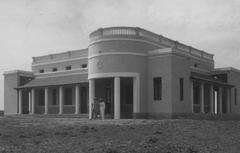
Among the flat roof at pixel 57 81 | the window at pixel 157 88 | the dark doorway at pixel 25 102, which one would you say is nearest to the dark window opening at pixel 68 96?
the flat roof at pixel 57 81

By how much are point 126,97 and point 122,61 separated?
414 cm

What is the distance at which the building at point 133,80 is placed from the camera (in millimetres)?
25734

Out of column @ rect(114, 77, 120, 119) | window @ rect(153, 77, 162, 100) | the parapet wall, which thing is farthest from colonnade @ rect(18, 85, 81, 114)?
window @ rect(153, 77, 162, 100)

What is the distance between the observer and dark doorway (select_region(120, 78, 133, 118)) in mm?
27594

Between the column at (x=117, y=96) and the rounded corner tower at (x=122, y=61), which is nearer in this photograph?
the column at (x=117, y=96)

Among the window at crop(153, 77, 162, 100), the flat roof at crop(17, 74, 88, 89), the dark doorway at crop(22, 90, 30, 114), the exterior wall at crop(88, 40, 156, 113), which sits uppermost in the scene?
the exterior wall at crop(88, 40, 156, 113)

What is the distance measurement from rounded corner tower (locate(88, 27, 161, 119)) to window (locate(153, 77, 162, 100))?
69cm

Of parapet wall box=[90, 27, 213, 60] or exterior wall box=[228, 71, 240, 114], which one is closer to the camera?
parapet wall box=[90, 27, 213, 60]

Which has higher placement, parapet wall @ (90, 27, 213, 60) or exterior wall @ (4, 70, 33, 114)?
parapet wall @ (90, 27, 213, 60)

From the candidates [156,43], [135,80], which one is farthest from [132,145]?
[156,43]

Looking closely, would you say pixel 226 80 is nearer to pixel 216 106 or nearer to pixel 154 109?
pixel 216 106

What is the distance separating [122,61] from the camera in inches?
1011

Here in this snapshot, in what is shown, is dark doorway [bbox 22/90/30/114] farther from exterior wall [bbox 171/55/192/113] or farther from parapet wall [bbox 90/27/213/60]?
exterior wall [bbox 171/55/192/113]

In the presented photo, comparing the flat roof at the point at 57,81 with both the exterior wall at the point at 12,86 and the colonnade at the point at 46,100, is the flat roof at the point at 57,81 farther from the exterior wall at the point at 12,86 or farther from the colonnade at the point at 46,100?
the exterior wall at the point at 12,86
